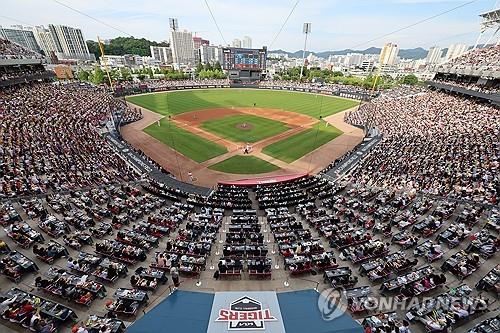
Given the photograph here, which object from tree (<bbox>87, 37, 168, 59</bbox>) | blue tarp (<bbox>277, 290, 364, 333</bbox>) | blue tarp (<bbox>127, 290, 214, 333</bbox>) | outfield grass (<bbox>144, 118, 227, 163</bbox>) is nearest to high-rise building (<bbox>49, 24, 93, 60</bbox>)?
tree (<bbox>87, 37, 168, 59</bbox>)

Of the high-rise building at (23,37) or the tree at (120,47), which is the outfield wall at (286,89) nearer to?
the tree at (120,47)

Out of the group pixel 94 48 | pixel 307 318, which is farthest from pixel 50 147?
pixel 94 48

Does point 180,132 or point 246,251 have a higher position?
point 246,251

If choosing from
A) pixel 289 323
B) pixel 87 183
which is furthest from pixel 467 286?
pixel 87 183

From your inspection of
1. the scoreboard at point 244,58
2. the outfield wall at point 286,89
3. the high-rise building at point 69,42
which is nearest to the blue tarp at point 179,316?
the outfield wall at point 286,89

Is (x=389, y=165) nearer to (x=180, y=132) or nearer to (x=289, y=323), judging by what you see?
(x=289, y=323)

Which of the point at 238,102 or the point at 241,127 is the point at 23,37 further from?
the point at 241,127

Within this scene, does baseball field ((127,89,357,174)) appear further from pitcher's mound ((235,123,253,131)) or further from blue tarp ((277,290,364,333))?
blue tarp ((277,290,364,333))
